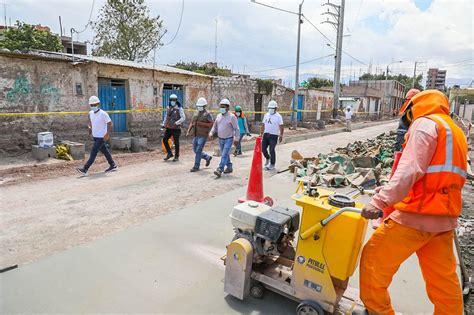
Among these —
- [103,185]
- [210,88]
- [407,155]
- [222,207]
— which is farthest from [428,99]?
[210,88]

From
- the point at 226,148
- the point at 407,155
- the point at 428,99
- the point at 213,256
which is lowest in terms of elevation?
the point at 213,256

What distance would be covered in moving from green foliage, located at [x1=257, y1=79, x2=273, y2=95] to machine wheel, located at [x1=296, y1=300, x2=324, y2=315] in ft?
61.7

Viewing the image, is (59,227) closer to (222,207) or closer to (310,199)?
(222,207)

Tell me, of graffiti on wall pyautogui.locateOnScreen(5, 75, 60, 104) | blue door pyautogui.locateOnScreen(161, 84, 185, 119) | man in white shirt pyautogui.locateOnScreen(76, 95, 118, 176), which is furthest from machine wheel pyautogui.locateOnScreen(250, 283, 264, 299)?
blue door pyautogui.locateOnScreen(161, 84, 185, 119)

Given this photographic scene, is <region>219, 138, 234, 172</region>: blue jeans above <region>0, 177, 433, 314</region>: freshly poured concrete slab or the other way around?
→ above

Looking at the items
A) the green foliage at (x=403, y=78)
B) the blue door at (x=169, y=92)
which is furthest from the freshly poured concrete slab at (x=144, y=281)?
the green foliage at (x=403, y=78)

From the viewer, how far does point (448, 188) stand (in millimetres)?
2068

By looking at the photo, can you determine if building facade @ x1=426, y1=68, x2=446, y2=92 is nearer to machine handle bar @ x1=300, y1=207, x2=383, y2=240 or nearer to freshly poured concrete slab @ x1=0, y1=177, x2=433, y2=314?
freshly poured concrete slab @ x1=0, y1=177, x2=433, y2=314

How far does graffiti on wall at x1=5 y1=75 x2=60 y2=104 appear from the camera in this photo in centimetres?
929

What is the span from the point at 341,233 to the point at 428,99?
1146mm

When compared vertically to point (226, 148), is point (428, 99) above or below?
above

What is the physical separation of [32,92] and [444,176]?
10978 mm

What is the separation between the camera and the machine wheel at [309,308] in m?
2.36

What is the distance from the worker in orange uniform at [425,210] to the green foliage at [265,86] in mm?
18610
